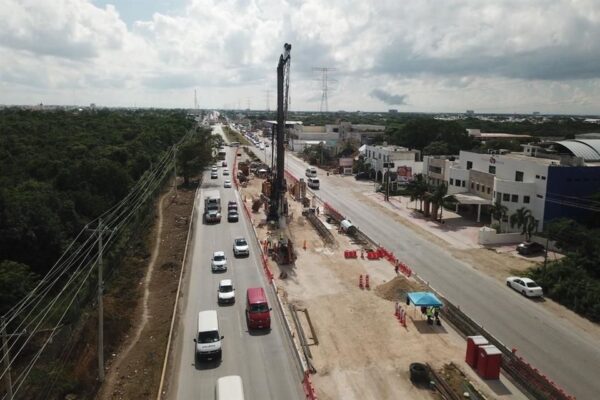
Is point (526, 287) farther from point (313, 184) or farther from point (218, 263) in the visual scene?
point (313, 184)

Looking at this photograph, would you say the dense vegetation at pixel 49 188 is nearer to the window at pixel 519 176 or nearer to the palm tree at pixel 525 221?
the palm tree at pixel 525 221

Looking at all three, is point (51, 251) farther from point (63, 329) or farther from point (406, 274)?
point (406, 274)

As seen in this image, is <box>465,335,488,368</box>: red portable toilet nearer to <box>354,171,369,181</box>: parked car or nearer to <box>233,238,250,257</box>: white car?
<box>233,238,250,257</box>: white car

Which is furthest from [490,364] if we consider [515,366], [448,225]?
[448,225]

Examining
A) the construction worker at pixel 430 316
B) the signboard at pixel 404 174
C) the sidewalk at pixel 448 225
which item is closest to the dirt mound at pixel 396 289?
the construction worker at pixel 430 316

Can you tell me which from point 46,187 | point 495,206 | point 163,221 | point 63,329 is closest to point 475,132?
point 495,206
